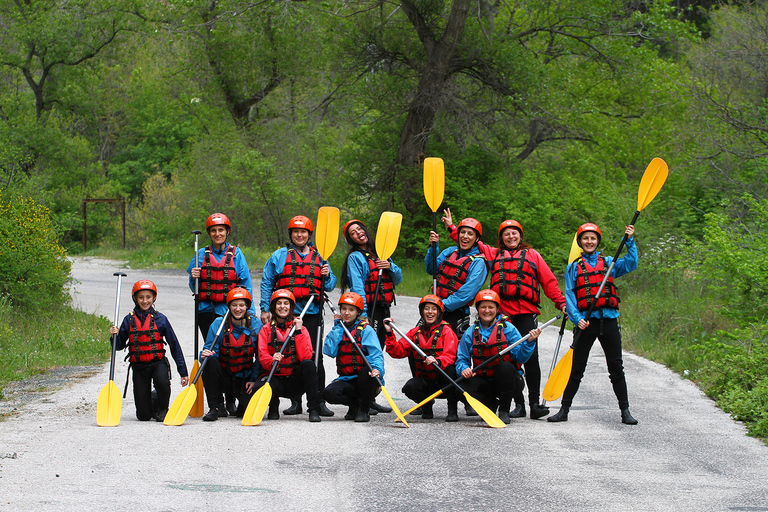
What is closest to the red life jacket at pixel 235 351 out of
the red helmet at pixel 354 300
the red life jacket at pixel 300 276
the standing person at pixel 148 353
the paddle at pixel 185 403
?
the paddle at pixel 185 403

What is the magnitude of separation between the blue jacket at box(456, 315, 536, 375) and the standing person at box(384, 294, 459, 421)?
0.28 feet

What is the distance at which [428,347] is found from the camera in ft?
22.5

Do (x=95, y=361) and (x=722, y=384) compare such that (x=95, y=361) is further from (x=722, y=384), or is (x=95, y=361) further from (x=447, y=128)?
(x=447, y=128)

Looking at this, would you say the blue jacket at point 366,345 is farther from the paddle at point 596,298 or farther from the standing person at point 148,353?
the paddle at point 596,298

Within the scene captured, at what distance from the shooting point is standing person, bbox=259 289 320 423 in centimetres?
673

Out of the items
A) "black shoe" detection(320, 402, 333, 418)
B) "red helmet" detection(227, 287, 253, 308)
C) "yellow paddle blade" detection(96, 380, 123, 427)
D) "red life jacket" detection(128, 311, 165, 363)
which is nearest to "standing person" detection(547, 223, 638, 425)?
"black shoe" detection(320, 402, 333, 418)

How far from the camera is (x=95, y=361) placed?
10016mm

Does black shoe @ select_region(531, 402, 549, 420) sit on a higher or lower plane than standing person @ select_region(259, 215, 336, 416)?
lower

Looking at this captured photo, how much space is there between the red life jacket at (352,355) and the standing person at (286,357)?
0.26 m

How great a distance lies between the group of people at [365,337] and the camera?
21.8 ft

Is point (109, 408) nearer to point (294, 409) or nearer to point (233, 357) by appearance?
point (233, 357)

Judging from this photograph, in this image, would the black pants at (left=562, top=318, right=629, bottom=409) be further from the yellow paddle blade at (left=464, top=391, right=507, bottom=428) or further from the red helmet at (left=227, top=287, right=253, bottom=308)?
the red helmet at (left=227, top=287, right=253, bottom=308)

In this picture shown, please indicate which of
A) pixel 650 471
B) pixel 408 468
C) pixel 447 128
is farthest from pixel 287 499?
pixel 447 128

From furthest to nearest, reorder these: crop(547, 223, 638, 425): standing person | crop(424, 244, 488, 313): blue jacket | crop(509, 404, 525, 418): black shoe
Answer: crop(424, 244, 488, 313): blue jacket < crop(509, 404, 525, 418): black shoe < crop(547, 223, 638, 425): standing person
